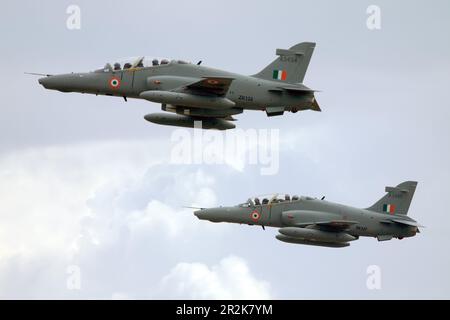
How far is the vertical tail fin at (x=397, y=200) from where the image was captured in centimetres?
8650

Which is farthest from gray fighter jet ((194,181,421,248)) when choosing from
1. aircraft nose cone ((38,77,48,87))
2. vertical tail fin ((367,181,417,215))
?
aircraft nose cone ((38,77,48,87))

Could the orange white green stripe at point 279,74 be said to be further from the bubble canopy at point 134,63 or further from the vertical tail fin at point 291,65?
the bubble canopy at point 134,63

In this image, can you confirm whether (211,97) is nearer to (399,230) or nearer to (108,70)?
(108,70)

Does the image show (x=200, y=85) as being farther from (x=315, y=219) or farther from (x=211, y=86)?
(x=315, y=219)

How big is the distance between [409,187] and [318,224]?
7.23 metres

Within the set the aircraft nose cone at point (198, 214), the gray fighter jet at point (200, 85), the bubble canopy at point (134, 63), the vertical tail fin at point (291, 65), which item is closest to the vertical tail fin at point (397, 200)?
the gray fighter jet at point (200, 85)

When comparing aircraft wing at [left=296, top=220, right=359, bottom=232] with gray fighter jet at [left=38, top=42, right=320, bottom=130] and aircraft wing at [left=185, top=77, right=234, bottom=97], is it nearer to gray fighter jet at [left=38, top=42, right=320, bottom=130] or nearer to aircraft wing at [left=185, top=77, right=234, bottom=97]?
gray fighter jet at [left=38, top=42, right=320, bottom=130]

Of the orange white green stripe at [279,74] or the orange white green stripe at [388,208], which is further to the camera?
the orange white green stripe at [388,208]

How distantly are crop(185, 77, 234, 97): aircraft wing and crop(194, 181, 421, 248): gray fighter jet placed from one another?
26.1 ft

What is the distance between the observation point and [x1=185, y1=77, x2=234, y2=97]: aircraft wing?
77.5 metres

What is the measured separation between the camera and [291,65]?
8081 cm

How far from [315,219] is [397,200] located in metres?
5.80

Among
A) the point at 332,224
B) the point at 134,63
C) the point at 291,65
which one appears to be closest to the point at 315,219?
the point at 332,224
